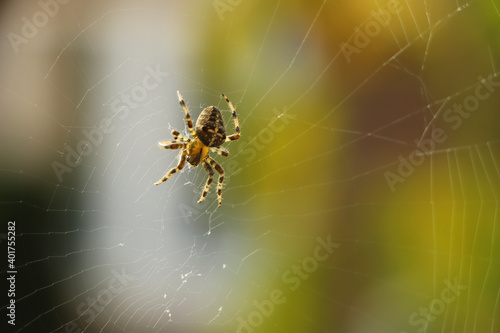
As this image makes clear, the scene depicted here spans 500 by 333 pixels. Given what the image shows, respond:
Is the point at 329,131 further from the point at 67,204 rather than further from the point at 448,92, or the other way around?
the point at 67,204

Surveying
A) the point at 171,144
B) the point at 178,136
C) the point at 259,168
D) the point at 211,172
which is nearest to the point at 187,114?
the point at 178,136

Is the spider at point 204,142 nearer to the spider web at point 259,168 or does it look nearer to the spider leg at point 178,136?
the spider leg at point 178,136

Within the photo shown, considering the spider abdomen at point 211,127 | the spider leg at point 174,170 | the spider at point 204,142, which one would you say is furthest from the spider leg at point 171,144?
the spider abdomen at point 211,127

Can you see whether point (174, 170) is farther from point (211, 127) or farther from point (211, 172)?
point (211, 127)

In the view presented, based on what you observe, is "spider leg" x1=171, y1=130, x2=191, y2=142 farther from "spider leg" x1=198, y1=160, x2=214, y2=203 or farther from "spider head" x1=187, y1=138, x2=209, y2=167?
"spider leg" x1=198, y1=160, x2=214, y2=203

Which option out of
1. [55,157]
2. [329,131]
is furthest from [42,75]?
[329,131]

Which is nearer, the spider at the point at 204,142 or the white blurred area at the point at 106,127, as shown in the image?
the white blurred area at the point at 106,127
